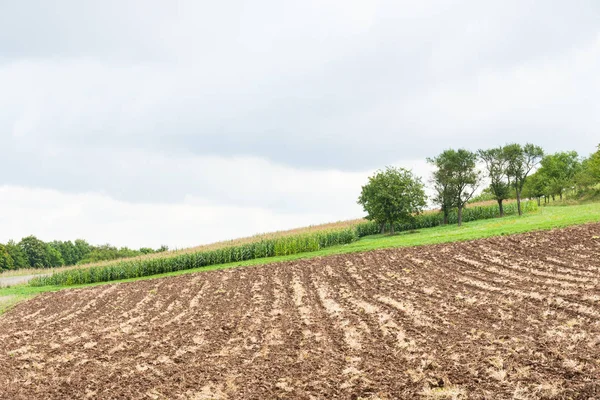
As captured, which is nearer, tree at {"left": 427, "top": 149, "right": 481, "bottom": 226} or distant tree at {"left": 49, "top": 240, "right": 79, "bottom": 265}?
tree at {"left": 427, "top": 149, "right": 481, "bottom": 226}

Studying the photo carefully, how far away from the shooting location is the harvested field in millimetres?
8898

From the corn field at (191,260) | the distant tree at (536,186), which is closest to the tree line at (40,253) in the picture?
the corn field at (191,260)

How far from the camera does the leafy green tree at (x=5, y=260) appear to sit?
7438 cm

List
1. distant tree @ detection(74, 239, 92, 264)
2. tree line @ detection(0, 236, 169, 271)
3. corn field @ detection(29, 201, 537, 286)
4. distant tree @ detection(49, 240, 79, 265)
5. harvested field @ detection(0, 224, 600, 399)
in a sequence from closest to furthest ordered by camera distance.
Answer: harvested field @ detection(0, 224, 600, 399) < corn field @ detection(29, 201, 537, 286) < tree line @ detection(0, 236, 169, 271) < distant tree @ detection(49, 240, 79, 265) < distant tree @ detection(74, 239, 92, 264)

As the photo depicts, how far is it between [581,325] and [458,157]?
119 feet

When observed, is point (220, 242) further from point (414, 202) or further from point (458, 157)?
point (458, 157)

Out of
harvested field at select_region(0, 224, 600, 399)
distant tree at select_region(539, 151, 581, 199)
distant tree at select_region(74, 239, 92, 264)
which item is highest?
distant tree at select_region(539, 151, 581, 199)

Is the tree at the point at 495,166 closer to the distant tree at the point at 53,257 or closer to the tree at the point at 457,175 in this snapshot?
the tree at the point at 457,175

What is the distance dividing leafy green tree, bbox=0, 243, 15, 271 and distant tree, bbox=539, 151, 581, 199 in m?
80.9

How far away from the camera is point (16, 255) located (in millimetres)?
79875

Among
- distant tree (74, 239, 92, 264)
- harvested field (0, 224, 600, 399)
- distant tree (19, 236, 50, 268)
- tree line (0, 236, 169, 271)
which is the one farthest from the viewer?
distant tree (74, 239, 92, 264)

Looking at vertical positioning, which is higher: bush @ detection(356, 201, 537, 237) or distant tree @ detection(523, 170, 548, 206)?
distant tree @ detection(523, 170, 548, 206)

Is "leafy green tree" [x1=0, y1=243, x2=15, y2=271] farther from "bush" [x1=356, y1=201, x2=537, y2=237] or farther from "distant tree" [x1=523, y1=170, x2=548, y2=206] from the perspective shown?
"distant tree" [x1=523, y1=170, x2=548, y2=206]

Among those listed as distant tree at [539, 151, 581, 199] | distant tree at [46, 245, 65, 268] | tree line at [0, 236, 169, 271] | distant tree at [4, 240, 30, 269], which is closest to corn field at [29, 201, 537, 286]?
tree line at [0, 236, 169, 271]
